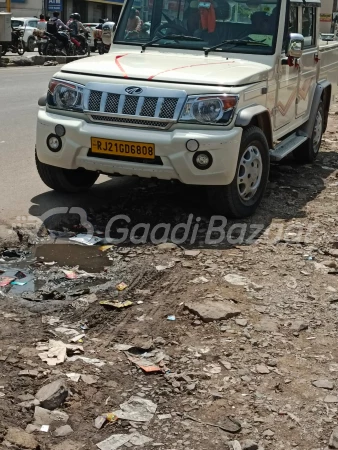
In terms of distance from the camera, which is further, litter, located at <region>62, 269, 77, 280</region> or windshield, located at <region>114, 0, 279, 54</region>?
windshield, located at <region>114, 0, 279, 54</region>

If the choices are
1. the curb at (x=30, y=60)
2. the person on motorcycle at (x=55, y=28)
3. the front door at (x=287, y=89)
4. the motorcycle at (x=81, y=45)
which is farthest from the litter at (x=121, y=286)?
the motorcycle at (x=81, y=45)

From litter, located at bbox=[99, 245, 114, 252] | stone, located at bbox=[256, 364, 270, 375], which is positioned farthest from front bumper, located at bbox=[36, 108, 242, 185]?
stone, located at bbox=[256, 364, 270, 375]

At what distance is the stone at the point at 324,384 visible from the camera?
3631 millimetres

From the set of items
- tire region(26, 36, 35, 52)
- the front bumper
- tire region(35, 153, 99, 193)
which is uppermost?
the front bumper

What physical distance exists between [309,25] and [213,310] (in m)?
4.76

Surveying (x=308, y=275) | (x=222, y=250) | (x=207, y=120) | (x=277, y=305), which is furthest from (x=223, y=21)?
(x=277, y=305)

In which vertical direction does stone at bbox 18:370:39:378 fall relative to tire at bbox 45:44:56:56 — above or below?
above

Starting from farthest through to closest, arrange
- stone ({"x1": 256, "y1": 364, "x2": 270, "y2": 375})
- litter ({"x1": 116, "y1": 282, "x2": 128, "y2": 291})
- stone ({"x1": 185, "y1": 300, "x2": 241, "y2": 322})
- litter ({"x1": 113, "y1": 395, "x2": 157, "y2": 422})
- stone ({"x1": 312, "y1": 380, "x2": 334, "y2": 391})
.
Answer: litter ({"x1": 116, "y1": 282, "x2": 128, "y2": 291}) < stone ({"x1": 185, "y1": 300, "x2": 241, "y2": 322}) < stone ({"x1": 256, "y1": 364, "x2": 270, "y2": 375}) < stone ({"x1": 312, "y1": 380, "x2": 334, "y2": 391}) < litter ({"x1": 113, "y1": 395, "x2": 157, "y2": 422})

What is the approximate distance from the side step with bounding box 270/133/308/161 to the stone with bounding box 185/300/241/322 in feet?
8.86

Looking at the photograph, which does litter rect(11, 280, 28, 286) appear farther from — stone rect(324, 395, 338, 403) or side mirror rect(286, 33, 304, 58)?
side mirror rect(286, 33, 304, 58)

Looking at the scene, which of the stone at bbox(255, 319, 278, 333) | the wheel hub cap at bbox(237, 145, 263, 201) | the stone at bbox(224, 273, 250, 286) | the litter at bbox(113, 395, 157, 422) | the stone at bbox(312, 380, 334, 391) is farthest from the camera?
the wheel hub cap at bbox(237, 145, 263, 201)

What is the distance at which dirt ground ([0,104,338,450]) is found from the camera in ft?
10.6

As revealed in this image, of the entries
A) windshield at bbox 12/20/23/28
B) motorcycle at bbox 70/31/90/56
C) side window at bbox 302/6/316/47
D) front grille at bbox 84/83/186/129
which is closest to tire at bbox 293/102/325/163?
side window at bbox 302/6/316/47

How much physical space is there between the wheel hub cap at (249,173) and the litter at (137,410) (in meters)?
3.00
